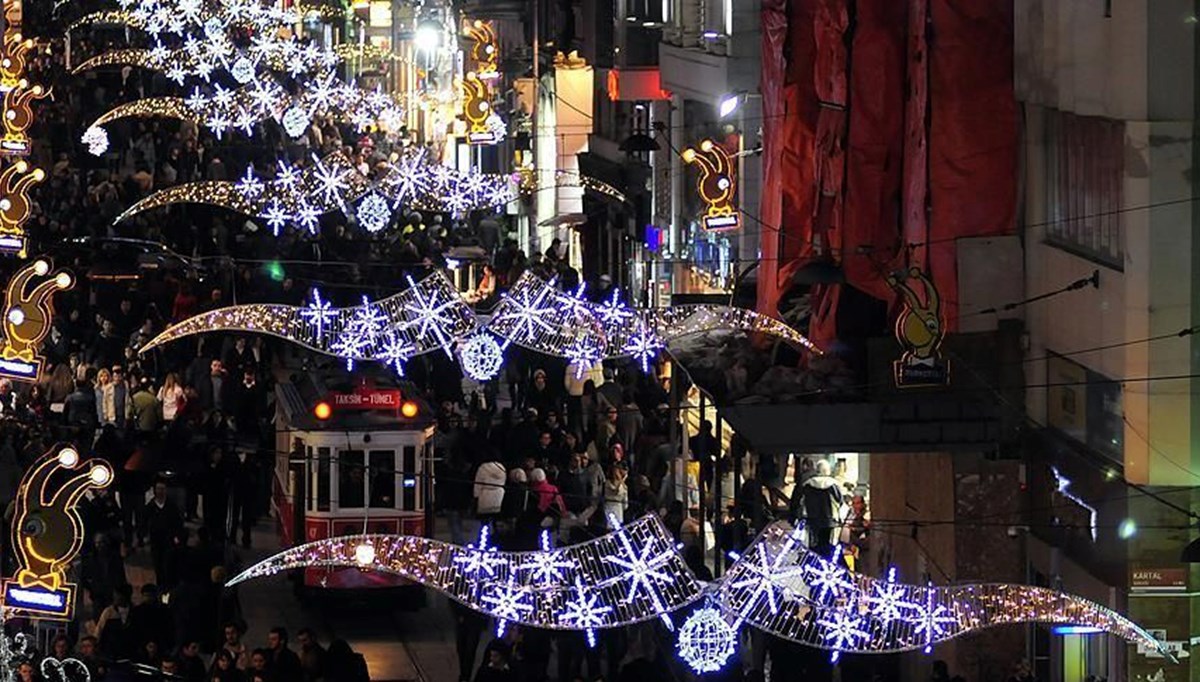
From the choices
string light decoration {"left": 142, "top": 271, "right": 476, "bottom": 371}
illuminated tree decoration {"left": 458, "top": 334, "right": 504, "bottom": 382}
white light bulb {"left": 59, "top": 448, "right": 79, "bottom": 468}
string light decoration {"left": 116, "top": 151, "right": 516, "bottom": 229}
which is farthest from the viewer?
string light decoration {"left": 116, "top": 151, "right": 516, "bottom": 229}

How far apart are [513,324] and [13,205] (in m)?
9.98

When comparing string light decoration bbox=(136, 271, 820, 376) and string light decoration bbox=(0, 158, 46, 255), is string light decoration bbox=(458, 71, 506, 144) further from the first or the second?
string light decoration bbox=(136, 271, 820, 376)

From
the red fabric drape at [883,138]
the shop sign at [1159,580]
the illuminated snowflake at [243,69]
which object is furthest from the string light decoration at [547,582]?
the illuminated snowflake at [243,69]

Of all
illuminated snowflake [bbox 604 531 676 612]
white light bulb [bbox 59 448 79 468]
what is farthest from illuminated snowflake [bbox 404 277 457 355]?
white light bulb [bbox 59 448 79 468]

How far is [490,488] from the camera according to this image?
35.6 meters

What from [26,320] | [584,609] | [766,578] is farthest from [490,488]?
[766,578]

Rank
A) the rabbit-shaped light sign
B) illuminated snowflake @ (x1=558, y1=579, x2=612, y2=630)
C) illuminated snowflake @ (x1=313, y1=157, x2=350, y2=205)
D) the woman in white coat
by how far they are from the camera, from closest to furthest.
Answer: illuminated snowflake @ (x1=558, y1=579, x2=612, y2=630) → the rabbit-shaped light sign → the woman in white coat → illuminated snowflake @ (x1=313, y1=157, x2=350, y2=205)

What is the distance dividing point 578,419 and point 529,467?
19.0 feet

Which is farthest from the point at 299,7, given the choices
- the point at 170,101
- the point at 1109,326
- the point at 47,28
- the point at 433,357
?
the point at 1109,326

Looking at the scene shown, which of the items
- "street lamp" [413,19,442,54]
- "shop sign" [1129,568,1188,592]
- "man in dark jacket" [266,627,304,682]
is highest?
"street lamp" [413,19,442,54]

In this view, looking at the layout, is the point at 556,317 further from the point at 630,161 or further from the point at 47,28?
the point at 47,28

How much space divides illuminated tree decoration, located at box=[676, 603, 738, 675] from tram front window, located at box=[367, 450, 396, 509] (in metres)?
7.55

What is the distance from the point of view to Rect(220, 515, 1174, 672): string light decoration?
83.5ft

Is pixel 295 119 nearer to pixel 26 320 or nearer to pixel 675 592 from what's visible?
pixel 26 320
